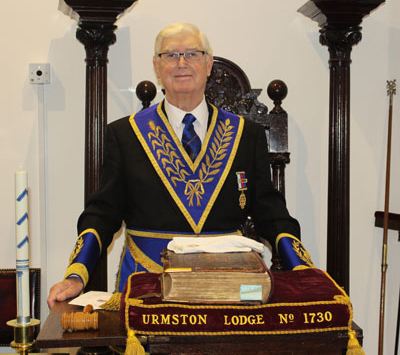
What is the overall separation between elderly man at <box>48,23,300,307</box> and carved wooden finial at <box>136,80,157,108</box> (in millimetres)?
742

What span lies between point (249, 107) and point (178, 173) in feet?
3.62

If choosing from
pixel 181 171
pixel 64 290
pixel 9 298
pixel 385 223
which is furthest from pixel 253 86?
pixel 64 290

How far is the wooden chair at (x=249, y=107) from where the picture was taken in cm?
346

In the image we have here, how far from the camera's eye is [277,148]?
137 inches

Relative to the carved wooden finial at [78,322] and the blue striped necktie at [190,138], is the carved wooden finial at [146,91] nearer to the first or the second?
the blue striped necktie at [190,138]

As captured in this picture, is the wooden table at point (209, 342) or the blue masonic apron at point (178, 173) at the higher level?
the blue masonic apron at point (178, 173)

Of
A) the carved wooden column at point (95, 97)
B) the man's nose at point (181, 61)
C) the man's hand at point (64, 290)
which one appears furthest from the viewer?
the carved wooden column at point (95, 97)

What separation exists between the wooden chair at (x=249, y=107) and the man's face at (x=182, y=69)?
99 cm

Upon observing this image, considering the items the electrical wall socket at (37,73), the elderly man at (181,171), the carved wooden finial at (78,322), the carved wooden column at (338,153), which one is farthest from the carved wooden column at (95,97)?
the carved wooden finial at (78,322)

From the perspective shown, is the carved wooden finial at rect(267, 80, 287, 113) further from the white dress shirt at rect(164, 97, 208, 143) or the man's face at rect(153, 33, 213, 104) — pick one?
the man's face at rect(153, 33, 213, 104)

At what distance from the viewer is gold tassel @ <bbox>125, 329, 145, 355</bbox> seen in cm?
134

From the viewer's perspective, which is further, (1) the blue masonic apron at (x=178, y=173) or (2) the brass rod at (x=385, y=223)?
(2) the brass rod at (x=385, y=223)

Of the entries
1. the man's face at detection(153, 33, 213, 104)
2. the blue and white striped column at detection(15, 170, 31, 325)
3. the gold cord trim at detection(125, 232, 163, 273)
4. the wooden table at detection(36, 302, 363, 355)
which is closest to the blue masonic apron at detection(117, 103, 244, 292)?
the gold cord trim at detection(125, 232, 163, 273)

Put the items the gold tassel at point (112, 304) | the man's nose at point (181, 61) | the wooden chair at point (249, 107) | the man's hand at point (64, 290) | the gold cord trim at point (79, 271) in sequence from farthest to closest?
the wooden chair at point (249, 107)
the man's nose at point (181, 61)
the gold cord trim at point (79, 271)
the man's hand at point (64, 290)
the gold tassel at point (112, 304)
